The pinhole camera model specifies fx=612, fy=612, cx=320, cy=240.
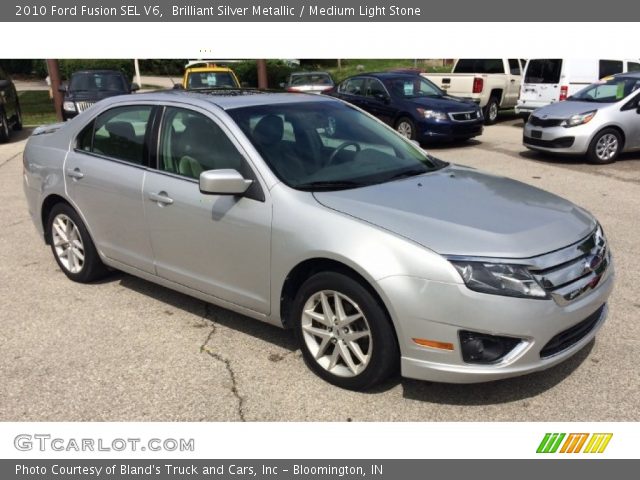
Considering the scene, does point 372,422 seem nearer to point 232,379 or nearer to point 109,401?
point 232,379

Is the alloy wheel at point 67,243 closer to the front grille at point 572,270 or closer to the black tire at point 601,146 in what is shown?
the front grille at point 572,270

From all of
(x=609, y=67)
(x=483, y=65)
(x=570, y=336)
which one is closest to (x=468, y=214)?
(x=570, y=336)

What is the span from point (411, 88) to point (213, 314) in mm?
10131

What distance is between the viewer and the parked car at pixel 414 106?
41.3ft

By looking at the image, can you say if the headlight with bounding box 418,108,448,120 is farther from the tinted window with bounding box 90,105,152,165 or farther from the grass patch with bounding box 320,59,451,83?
the grass patch with bounding box 320,59,451,83

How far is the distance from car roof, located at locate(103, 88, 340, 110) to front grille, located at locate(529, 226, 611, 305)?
2.20 metres

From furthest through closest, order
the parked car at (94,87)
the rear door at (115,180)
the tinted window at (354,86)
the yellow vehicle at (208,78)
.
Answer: the yellow vehicle at (208,78), the parked car at (94,87), the tinted window at (354,86), the rear door at (115,180)

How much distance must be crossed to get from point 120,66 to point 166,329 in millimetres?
39713

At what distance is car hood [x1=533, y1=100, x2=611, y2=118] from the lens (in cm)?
1089

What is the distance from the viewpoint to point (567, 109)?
11141mm

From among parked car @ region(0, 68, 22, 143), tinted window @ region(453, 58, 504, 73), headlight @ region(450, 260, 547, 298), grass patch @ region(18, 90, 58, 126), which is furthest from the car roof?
grass patch @ region(18, 90, 58, 126)

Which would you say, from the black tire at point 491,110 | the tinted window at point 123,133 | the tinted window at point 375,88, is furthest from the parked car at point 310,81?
the tinted window at point 123,133

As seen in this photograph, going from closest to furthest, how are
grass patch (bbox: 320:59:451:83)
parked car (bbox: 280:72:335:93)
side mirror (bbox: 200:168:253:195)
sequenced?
side mirror (bbox: 200:168:253:195) → parked car (bbox: 280:72:335:93) → grass patch (bbox: 320:59:451:83)

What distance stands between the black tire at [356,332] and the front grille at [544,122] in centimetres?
888
